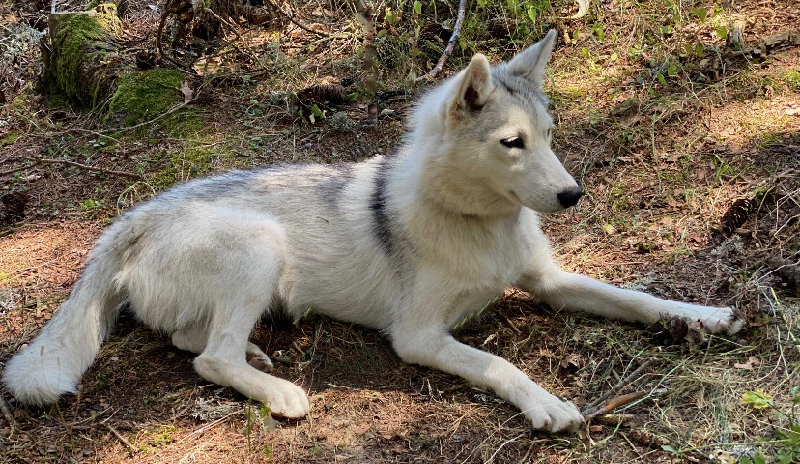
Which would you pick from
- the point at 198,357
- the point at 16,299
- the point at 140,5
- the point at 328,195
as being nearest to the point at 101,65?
the point at 140,5

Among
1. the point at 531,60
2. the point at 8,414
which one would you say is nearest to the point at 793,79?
the point at 531,60

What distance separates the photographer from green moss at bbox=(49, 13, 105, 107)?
268 inches

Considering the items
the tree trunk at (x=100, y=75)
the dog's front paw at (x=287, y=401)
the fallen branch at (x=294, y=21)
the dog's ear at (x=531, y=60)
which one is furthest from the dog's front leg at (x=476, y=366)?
the fallen branch at (x=294, y=21)

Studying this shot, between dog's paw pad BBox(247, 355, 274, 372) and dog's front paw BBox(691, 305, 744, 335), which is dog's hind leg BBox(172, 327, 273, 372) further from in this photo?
dog's front paw BBox(691, 305, 744, 335)

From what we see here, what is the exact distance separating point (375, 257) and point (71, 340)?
67.5 inches

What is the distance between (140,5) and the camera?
8.24 meters

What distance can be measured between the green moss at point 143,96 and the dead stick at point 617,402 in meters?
→ 4.77

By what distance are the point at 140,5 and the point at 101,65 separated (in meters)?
1.81

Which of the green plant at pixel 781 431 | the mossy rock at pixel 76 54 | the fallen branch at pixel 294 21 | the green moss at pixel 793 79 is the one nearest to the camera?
the green plant at pixel 781 431

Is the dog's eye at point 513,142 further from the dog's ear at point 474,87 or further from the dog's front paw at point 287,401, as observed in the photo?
the dog's front paw at point 287,401

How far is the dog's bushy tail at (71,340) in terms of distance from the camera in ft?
11.6

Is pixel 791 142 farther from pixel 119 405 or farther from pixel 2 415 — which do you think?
pixel 2 415

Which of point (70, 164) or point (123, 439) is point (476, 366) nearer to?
point (123, 439)

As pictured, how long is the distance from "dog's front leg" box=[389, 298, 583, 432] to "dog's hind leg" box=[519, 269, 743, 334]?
0.71m
